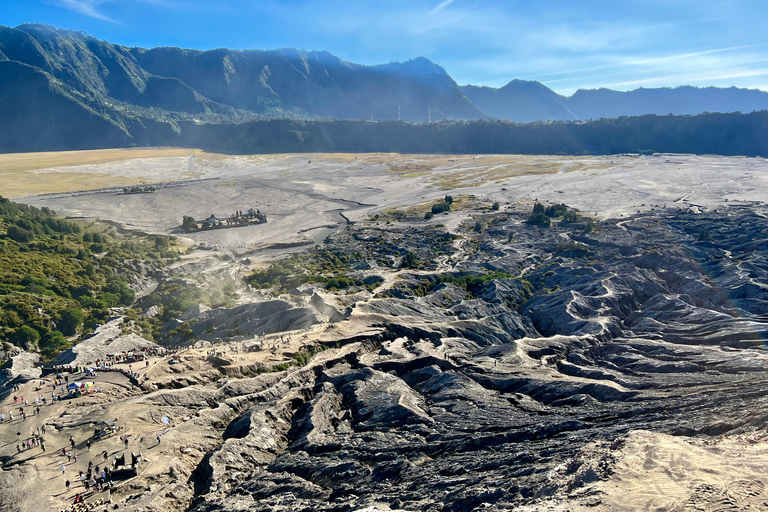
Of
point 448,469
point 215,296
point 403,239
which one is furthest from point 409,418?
point 403,239

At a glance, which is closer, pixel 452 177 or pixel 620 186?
pixel 620 186

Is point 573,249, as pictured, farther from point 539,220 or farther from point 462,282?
point 462,282

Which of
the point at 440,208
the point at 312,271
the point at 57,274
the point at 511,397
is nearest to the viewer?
the point at 511,397

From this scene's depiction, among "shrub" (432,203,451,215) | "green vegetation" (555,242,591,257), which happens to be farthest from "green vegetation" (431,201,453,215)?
"green vegetation" (555,242,591,257)

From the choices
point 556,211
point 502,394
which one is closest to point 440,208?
point 556,211

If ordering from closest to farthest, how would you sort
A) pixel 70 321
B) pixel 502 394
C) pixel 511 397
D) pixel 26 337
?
pixel 511 397, pixel 502 394, pixel 26 337, pixel 70 321

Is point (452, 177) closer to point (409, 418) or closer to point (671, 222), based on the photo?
point (671, 222)

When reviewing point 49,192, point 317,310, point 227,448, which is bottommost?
point 227,448

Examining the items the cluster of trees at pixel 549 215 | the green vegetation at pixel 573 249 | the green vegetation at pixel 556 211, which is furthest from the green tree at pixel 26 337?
the green vegetation at pixel 556 211
